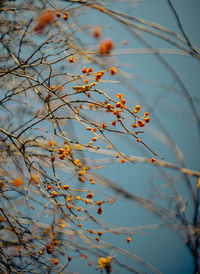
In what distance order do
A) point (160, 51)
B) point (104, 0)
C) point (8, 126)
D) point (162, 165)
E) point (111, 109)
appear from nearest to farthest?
1. point (111, 109)
2. point (160, 51)
3. point (104, 0)
4. point (162, 165)
5. point (8, 126)

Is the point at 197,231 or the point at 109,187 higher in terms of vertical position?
the point at 109,187

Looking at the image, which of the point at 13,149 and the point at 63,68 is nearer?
the point at 63,68

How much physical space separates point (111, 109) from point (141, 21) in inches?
41.9

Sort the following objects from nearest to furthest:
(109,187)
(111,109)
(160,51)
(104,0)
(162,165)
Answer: (111,109) < (160,51) < (104,0) < (162,165) < (109,187)

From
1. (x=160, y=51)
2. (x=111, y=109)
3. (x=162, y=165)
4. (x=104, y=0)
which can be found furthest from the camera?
(x=162, y=165)

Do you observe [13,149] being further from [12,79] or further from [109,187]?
[109,187]

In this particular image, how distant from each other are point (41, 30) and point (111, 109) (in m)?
1.65

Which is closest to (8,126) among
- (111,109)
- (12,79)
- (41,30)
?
(12,79)

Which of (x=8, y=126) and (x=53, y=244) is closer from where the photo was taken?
(x=53, y=244)

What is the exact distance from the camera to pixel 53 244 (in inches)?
99.2

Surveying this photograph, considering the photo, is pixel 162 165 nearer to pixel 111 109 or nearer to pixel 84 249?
pixel 111 109

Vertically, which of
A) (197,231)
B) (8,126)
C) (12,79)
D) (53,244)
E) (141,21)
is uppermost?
(141,21)

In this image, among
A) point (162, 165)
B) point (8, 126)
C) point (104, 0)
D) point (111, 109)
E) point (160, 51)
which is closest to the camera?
point (111, 109)

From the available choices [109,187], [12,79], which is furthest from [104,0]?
[109,187]
